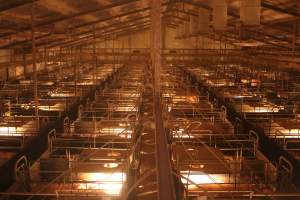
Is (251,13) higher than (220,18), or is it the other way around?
(220,18)

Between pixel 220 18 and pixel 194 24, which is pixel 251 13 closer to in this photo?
pixel 220 18

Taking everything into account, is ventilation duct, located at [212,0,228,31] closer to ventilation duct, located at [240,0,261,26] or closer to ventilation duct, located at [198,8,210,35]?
ventilation duct, located at [240,0,261,26]

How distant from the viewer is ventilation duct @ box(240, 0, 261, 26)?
1044 centimetres

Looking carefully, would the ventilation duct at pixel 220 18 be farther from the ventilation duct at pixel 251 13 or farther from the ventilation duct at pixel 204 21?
the ventilation duct at pixel 204 21

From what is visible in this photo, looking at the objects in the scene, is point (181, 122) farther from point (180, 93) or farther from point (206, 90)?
point (206, 90)

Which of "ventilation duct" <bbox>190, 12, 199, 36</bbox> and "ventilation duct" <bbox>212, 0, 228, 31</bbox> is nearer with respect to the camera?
"ventilation duct" <bbox>212, 0, 228, 31</bbox>

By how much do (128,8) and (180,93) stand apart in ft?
22.6

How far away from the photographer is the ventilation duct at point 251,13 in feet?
34.2

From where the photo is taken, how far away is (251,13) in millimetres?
10500

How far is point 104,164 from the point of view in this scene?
7039 mm

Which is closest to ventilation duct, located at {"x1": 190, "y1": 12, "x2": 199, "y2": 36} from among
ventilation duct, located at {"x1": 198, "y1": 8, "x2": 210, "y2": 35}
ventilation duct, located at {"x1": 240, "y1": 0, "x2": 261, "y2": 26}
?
ventilation duct, located at {"x1": 198, "y1": 8, "x2": 210, "y2": 35}

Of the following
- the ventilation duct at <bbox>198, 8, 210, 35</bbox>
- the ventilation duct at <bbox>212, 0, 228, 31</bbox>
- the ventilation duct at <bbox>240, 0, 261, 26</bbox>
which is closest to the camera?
the ventilation duct at <bbox>240, 0, 261, 26</bbox>

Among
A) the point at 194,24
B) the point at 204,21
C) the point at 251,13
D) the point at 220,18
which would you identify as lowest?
the point at 251,13

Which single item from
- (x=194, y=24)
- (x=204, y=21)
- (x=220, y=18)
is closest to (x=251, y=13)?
(x=220, y=18)
